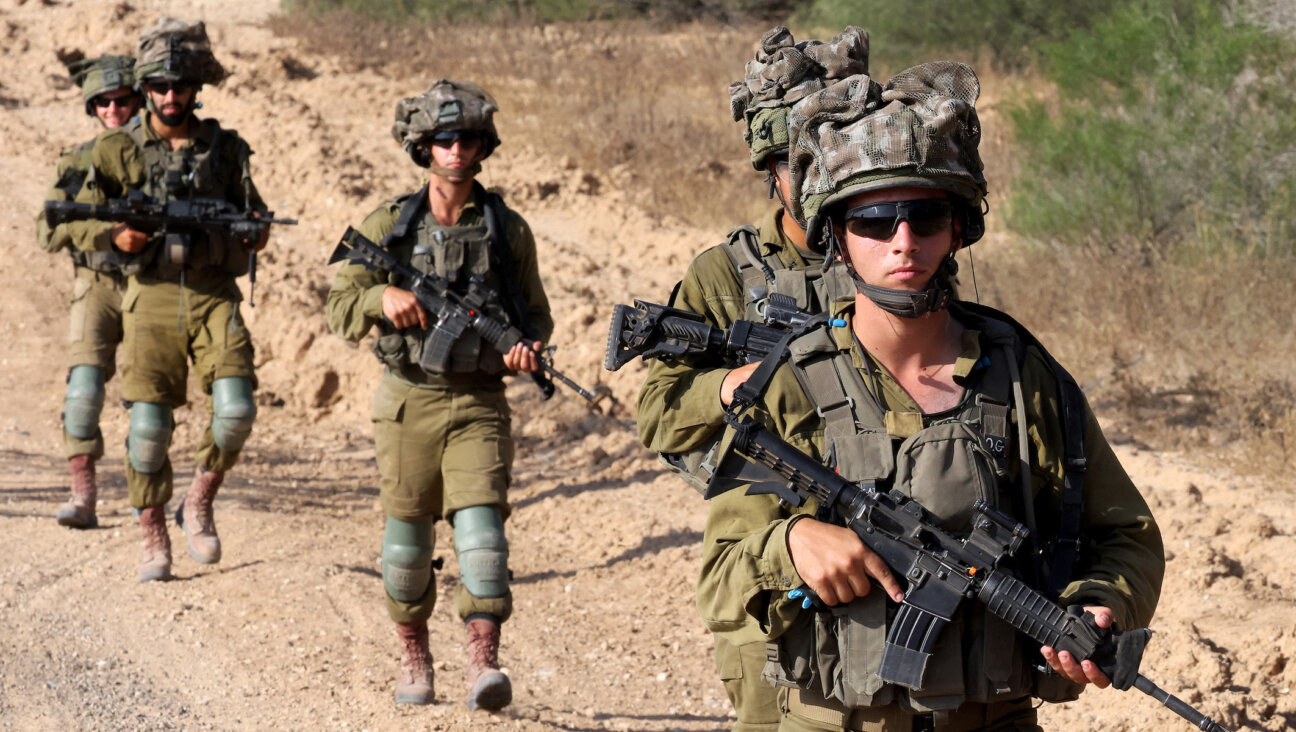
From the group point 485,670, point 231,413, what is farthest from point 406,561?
point 231,413

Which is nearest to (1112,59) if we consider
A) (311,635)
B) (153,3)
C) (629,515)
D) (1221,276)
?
(1221,276)

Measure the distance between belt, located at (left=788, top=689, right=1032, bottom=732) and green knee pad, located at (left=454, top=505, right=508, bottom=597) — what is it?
8.70ft

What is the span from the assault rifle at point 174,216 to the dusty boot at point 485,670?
237 cm

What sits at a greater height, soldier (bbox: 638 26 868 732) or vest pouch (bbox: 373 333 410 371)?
soldier (bbox: 638 26 868 732)

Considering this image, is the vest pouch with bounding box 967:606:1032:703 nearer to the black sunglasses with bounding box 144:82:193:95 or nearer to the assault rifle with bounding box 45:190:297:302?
the assault rifle with bounding box 45:190:297:302

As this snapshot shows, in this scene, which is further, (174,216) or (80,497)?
(80,497)

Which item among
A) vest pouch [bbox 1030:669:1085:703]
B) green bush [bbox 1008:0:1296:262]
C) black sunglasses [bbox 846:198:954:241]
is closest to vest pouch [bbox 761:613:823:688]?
vest pouch [bbox 1030:669:1085:703]

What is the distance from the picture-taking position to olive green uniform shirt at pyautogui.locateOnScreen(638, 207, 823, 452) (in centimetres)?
344

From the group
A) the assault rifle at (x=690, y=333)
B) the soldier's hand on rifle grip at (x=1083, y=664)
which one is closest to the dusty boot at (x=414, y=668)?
the assault rifle at (x=690, y=333)

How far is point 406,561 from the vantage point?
17.2ft

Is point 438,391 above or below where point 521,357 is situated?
below

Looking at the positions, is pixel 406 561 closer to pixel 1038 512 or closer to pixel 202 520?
pixel 202 520

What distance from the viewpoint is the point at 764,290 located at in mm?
3666

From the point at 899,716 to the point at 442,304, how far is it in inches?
124
